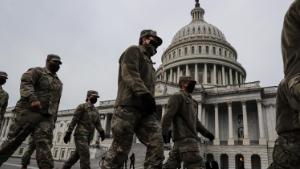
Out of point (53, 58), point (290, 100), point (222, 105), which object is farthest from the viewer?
point (222, 105)

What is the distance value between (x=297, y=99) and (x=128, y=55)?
2760 mm

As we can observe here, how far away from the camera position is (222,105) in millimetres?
44844

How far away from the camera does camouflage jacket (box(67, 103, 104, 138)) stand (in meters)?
8.24

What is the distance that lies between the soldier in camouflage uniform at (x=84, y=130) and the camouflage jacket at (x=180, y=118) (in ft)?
10.0

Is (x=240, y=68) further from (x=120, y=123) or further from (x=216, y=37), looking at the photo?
(x=120, y=123)

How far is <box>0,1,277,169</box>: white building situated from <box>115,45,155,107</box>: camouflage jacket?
3038 centimetres

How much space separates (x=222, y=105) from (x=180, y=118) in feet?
133

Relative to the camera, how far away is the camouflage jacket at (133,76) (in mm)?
4184

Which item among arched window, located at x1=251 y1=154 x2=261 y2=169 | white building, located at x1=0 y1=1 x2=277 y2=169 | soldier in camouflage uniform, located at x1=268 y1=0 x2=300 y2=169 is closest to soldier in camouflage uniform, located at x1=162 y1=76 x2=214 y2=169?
soldier in camouflage uniform, located at x1=268 y1=0 x2=300 y2=169

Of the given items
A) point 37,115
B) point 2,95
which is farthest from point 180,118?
point 2,95

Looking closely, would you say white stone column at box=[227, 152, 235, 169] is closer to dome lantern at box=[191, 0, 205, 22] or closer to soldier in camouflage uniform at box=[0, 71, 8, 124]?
soldier in camouflage uniform at box=[0, 71, 8, 124]

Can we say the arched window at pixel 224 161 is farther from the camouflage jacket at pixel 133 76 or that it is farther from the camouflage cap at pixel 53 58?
the camouflage jacket at pixel 133 76

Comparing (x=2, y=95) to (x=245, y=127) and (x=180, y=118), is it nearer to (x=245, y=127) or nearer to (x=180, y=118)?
(x=180, y=118)

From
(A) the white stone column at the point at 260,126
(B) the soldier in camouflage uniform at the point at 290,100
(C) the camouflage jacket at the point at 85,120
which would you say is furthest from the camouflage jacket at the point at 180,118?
(A) the white stone column at the point at 260,126
